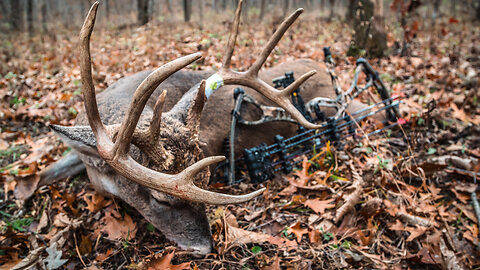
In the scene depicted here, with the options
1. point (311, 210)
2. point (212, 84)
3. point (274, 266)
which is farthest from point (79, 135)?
point (311, 210)

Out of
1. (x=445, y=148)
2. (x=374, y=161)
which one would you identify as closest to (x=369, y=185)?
(x=374, y=161)

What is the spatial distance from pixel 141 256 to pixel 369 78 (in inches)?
124

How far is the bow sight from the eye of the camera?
9.91 ft

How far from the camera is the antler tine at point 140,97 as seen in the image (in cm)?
159

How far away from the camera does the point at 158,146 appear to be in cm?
200

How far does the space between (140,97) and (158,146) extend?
1.31ft

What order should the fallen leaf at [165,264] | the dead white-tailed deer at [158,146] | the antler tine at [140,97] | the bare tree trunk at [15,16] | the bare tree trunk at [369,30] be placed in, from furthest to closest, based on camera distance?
the bare tree trunk at [15,16], the bare tree trunk at [369,30], the fallen leaf at [165,264], the dead white-tailed deer at [158,146], the antler tine at [140,97]

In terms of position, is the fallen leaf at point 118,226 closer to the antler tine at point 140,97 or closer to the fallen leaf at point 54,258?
the fallen leaf at point 54,258

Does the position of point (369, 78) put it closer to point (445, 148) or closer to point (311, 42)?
point (445, 148)

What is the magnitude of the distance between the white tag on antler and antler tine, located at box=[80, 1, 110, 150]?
0.99 m

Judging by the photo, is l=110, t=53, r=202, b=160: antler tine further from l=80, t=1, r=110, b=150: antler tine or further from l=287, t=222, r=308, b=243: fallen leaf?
l=287, t=222, r=308, b=243: fallen leaf

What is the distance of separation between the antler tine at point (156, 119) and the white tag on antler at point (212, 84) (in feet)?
2.59

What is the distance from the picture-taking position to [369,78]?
13.1 ft

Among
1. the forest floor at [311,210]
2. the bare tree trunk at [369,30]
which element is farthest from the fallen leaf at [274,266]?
the bare tree trunk at [369,30]
